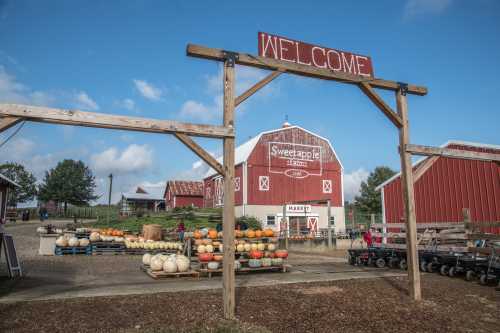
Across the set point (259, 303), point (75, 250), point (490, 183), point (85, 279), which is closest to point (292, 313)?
point (259, 303)

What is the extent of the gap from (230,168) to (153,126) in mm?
1517

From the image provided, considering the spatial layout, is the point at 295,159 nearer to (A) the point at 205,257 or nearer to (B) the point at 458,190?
(B) the point at 458,190

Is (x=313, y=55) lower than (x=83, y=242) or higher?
higher

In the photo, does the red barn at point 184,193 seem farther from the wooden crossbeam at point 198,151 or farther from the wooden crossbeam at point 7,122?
the wooden crossbeam at point 7,122

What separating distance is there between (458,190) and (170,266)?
15027 mm

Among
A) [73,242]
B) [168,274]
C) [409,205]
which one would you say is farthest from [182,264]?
[73,242]

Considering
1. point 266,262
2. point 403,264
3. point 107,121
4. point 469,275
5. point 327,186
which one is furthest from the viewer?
point 327,186

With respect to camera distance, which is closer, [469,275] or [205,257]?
[469,275]

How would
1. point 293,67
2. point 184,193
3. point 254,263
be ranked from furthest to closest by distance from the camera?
point 184,193
point 254,263
point 293,67

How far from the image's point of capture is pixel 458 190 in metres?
18.7

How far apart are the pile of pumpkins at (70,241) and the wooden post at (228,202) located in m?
13.0

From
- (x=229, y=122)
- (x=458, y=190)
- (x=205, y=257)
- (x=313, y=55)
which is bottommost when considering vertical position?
(x=205, y=257)

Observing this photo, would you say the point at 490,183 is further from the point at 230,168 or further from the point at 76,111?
the point at 76,111

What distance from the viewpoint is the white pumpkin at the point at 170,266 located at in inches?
427
